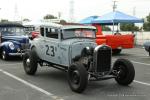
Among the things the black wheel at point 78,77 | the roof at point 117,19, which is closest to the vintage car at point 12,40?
the black wheel at point 78,77

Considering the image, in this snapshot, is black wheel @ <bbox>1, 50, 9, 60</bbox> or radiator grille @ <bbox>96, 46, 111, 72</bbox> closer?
radiator grille @ <bbox>96, 46, 111, 72</bbox>

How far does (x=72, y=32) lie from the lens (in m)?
10.5

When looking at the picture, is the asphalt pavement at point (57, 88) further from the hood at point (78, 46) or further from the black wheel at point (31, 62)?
the hood at point (78, 46)

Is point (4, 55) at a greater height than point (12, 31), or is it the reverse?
point (12, 31)

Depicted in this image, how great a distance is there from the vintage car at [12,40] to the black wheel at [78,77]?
7.17 metres

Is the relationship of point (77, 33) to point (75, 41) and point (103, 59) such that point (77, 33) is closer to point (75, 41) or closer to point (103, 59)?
point (75, 41)

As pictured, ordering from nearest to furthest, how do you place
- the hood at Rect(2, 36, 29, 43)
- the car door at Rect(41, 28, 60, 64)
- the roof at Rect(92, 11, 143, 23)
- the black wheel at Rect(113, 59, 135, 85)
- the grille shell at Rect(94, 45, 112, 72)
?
the grille shell at Rect(94, 45, 112, 72), the black wheel at Rect(113, 59, 135, 85), the car door at Rect(41, 28, 60, 64), the hood at Rect(2, 36, 29, 43), the roof at Rect(92, 11, 143, 23)

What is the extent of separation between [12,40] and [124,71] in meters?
8.62

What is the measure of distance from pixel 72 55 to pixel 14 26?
915cm

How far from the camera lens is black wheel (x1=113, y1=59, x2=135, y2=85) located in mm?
9758

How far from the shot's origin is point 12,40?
678 inches

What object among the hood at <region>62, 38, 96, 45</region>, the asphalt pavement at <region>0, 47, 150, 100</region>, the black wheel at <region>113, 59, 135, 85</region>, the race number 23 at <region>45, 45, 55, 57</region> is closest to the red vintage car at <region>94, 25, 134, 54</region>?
the asphalt pavement at <region>0, 47, 150, 100</region>

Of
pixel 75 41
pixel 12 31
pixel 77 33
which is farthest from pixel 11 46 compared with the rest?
pixel 75 41

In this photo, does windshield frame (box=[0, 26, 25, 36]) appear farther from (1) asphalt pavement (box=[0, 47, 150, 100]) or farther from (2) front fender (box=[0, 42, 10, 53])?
(1) asphalt pavement (box=[0, 47, 150, 100])
